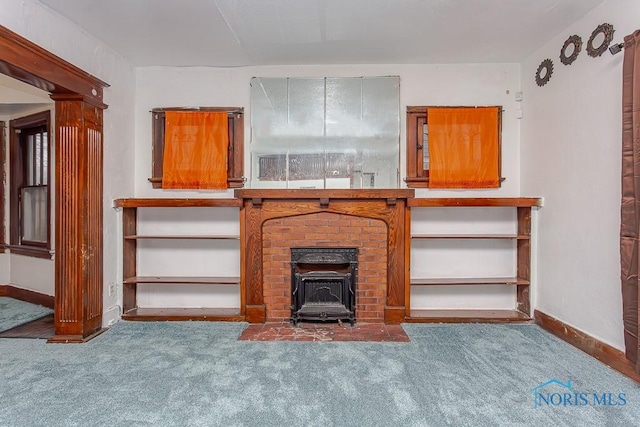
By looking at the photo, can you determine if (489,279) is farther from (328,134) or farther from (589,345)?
(328,134)

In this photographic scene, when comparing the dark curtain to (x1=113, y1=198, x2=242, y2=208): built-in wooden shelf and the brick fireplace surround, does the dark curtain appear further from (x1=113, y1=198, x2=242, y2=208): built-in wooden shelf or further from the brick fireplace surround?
(x1=113, y1=198, x2=242, y2=208): built-in wooden shelf

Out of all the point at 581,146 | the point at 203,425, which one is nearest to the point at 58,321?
the point at 203,425

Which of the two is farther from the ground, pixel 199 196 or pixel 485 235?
pixel 199 196

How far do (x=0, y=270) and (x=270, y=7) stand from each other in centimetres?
467

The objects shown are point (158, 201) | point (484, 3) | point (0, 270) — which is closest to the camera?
point (484, 3)

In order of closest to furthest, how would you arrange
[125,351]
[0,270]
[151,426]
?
[151,426] → [125,351] → [0,270]

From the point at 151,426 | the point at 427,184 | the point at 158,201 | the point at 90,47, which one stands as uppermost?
the point at 90,47

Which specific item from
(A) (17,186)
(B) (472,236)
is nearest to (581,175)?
(B) (472,236)

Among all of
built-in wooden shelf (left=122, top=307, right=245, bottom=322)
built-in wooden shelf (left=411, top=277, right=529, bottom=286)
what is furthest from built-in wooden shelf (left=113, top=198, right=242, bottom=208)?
built-in wooden shelf (left=411, top=277, right=529, bottom=286)

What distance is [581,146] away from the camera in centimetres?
Answer: 272

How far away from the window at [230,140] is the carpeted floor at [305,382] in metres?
1.65

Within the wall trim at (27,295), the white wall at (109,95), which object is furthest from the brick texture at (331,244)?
the wall trim at (27,295)

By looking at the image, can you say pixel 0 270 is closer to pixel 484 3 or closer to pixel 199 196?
pixel 199 196

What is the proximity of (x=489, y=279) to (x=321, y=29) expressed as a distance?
2.99m
